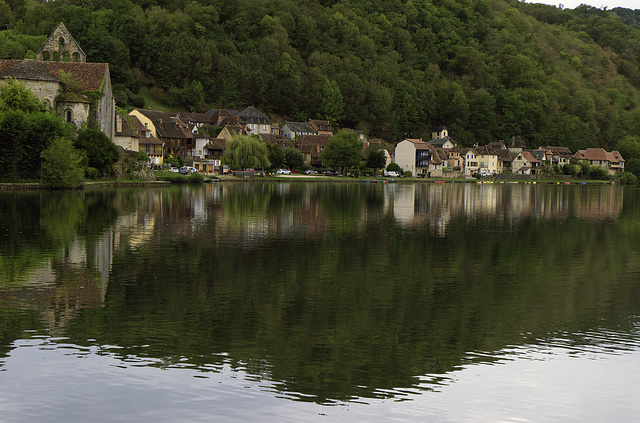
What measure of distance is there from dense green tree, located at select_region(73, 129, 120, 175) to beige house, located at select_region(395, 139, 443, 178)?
8409 centimetres

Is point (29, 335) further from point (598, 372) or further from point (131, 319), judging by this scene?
point (598, 372)

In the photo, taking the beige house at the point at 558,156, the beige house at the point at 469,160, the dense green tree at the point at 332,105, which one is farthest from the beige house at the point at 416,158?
the beige house at the point at 558,156

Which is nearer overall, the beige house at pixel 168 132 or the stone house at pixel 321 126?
the beige house at pixel 168 132

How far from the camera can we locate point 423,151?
478 ft

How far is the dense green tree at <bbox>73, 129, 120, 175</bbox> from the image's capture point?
67188 millimetres

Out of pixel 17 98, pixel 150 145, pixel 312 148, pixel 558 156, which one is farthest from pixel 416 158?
pixel 17 98

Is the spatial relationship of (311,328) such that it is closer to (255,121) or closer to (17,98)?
(17,98)

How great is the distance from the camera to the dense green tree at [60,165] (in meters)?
58.9

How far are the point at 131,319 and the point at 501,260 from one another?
1537cm

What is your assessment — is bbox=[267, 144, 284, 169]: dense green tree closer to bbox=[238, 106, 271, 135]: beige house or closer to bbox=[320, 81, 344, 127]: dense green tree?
bbox=[238, 106, 271, 135]: beige house

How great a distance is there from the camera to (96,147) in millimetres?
67188

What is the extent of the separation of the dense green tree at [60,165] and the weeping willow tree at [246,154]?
43285 mm

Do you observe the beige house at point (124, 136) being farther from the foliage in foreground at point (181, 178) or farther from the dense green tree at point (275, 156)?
the dense green tree at point (275, 156)

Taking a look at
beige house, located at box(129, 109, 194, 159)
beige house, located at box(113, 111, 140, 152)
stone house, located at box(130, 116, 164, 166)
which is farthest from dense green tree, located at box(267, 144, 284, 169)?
beige house, located at box(113, 111, 140, 152)
